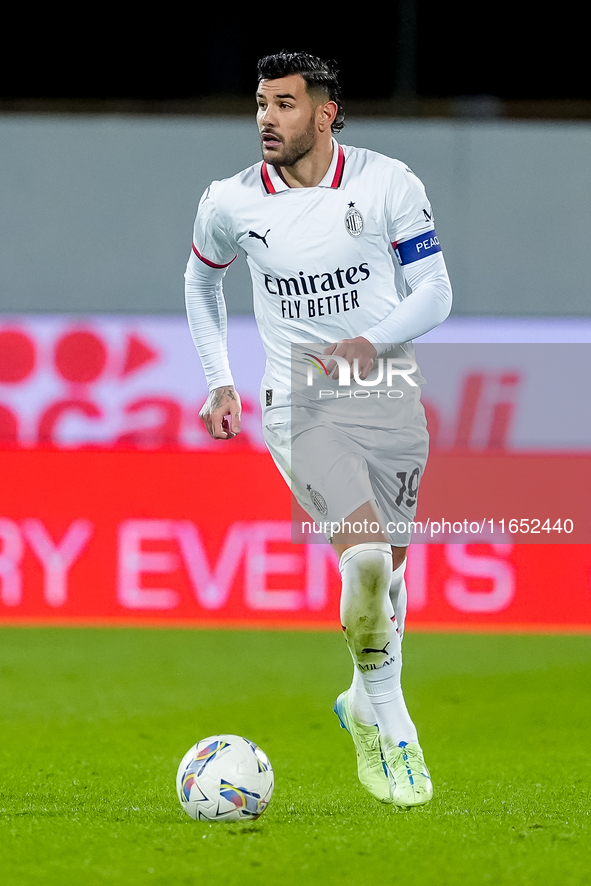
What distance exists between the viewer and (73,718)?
5.05m

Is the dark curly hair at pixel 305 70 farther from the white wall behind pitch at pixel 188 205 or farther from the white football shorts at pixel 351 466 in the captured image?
the white wall behind pitch at pixel 188 205

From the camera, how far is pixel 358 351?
3268 mm

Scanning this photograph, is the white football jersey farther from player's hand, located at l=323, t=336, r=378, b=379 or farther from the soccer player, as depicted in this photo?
player's hand, located at l=323, t=336, r=378, b=379

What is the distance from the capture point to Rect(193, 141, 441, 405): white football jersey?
11.4 ft

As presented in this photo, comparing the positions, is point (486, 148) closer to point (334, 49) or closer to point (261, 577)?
point (334, 49)

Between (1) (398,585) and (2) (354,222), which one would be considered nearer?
(2) (354,222)

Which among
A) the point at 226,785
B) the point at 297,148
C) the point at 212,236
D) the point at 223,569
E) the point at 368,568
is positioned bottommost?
the point at 223,569

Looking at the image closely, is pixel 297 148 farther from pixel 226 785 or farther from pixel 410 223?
pixel 226 785

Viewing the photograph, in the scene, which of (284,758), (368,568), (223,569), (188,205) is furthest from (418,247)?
(188,205)

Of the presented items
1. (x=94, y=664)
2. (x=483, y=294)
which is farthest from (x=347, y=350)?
(x=483, y=294)

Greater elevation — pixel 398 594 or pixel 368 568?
pixel 368 568

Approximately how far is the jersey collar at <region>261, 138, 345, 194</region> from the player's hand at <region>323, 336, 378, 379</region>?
1.87 feet

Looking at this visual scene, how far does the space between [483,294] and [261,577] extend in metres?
2.60

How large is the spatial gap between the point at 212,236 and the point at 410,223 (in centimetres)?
64
